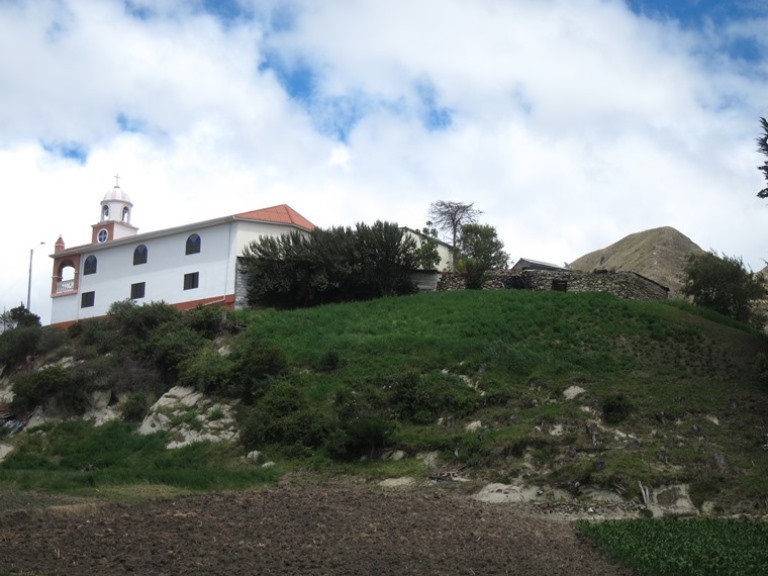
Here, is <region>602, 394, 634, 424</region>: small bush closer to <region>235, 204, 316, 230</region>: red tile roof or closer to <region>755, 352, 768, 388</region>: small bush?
<region>755, 352, 768, 388</region>: small bush

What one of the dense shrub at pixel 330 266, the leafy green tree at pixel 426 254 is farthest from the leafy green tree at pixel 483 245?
the dense shrub at pixel 330 266

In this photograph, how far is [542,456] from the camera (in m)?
24.8

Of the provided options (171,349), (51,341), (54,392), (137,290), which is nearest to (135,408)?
(171,349)

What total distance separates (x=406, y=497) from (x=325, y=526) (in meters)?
4.01

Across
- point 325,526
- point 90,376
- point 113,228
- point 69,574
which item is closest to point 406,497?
point 325,526

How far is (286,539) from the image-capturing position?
1605 centimetres

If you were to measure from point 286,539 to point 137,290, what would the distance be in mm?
32512

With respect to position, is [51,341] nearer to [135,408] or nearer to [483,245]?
[135,408]

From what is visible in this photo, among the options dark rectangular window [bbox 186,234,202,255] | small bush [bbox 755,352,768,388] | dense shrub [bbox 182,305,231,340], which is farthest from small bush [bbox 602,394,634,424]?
dark rectangular window [bbox 186,234,202,255]

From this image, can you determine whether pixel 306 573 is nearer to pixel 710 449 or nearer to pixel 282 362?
pixel 710 449

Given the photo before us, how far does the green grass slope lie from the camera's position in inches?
960

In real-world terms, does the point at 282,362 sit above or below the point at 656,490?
above

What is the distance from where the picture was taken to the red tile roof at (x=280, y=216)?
149ft

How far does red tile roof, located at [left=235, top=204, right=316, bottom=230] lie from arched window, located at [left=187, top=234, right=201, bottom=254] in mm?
2546
